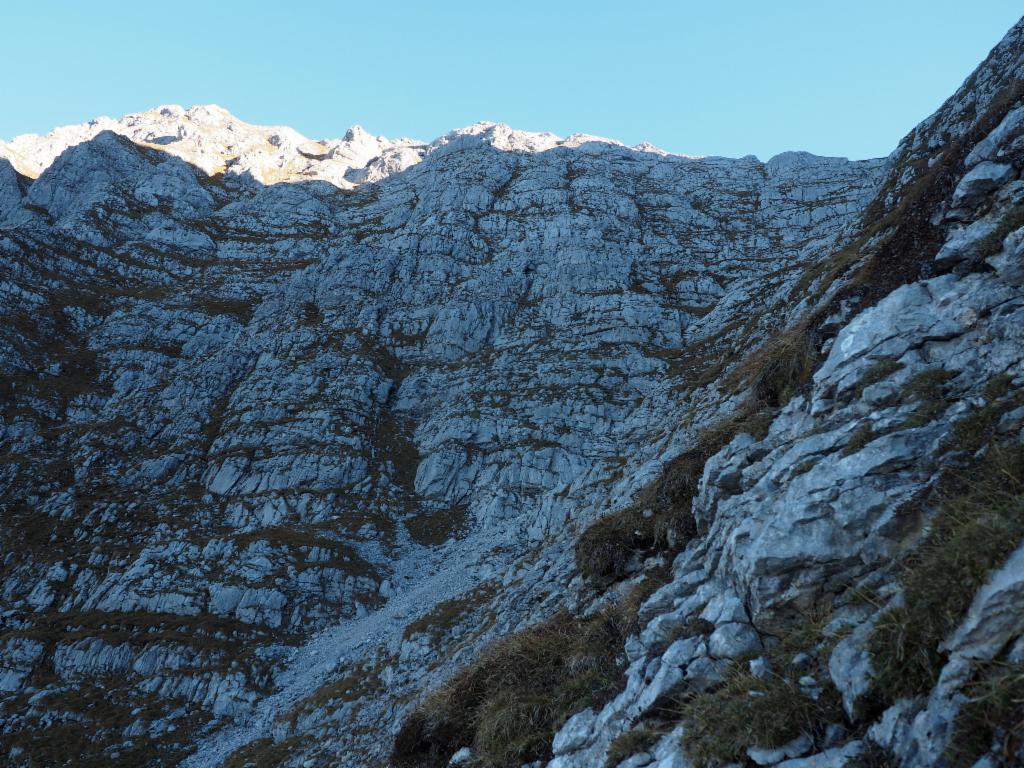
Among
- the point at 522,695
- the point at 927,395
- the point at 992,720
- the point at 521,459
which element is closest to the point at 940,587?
the point at 992,720

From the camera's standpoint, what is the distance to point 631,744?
7.16 meters

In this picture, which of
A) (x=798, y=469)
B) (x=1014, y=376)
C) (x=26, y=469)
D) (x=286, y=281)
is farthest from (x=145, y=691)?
(x=286, y=281)

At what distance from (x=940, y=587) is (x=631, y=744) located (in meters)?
4.26

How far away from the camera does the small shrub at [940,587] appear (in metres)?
4.78

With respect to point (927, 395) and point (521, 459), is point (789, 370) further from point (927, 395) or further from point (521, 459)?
point (521, 459)

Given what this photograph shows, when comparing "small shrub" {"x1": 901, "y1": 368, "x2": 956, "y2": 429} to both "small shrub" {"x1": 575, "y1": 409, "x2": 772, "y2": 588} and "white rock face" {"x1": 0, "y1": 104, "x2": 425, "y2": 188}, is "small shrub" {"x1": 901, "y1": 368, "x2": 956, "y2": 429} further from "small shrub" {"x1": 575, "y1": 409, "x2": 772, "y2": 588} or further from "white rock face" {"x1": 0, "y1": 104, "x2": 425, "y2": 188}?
"white rock face" {"x1": 0, "y1": 104, "x2": 425, "y2": 188}

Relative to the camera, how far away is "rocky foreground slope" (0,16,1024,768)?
253 inches

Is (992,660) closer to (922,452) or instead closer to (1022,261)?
(922,452)

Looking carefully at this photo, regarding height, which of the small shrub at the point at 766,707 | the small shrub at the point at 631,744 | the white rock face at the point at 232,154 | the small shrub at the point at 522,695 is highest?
the white rock face at the point at 232,154

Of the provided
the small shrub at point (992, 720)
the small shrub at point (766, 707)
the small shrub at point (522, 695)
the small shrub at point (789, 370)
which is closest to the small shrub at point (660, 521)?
the small shrub at point (789, 370)

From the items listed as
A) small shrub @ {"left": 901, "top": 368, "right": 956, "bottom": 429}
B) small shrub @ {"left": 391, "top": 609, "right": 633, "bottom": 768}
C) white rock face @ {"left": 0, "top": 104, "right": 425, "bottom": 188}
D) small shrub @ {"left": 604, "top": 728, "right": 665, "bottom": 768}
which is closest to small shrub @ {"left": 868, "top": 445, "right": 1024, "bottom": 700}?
small shrub @ {"left": 901, "top": 368, "right": 956, "bottom": 429}

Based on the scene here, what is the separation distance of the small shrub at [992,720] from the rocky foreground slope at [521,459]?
24 mm

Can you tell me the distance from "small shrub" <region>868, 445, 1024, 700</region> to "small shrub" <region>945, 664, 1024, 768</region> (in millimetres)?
510

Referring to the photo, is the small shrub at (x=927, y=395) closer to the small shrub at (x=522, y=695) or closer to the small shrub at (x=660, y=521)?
the small shrub at (x=660, y=521)
